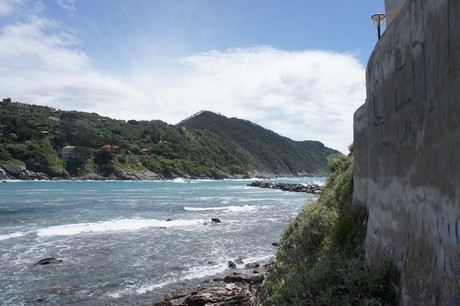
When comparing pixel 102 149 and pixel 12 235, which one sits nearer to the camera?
pixel 12 235

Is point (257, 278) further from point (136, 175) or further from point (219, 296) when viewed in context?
point (136, 175)

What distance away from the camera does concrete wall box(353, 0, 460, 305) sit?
3947mm

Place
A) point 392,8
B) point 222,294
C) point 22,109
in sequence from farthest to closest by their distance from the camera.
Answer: point 22,109 → point 392,8 → point 222,294

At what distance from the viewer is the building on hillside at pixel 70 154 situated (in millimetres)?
116312

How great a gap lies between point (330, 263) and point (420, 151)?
9.88 feet

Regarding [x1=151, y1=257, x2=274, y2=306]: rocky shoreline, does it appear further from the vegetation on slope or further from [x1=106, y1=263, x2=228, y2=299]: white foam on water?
the vegetation on slope

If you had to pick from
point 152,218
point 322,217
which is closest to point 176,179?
point 152,218

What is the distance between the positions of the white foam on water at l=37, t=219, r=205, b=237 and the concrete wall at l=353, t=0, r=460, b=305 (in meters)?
25.2

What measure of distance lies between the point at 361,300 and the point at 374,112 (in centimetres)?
370

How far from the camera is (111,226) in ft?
100

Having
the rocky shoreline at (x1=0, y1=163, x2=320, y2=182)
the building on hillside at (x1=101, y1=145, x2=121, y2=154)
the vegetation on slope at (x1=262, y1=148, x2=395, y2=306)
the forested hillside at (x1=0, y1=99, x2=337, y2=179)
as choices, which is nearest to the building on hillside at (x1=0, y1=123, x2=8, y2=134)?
the forested hillside at (x1=0, y1=99, x2=337, y2=179)

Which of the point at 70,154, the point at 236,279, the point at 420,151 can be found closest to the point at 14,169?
the point at 70,154

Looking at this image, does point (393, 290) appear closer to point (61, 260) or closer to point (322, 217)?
point (322, 217)

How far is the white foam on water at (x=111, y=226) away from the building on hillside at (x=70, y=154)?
91830 mm
